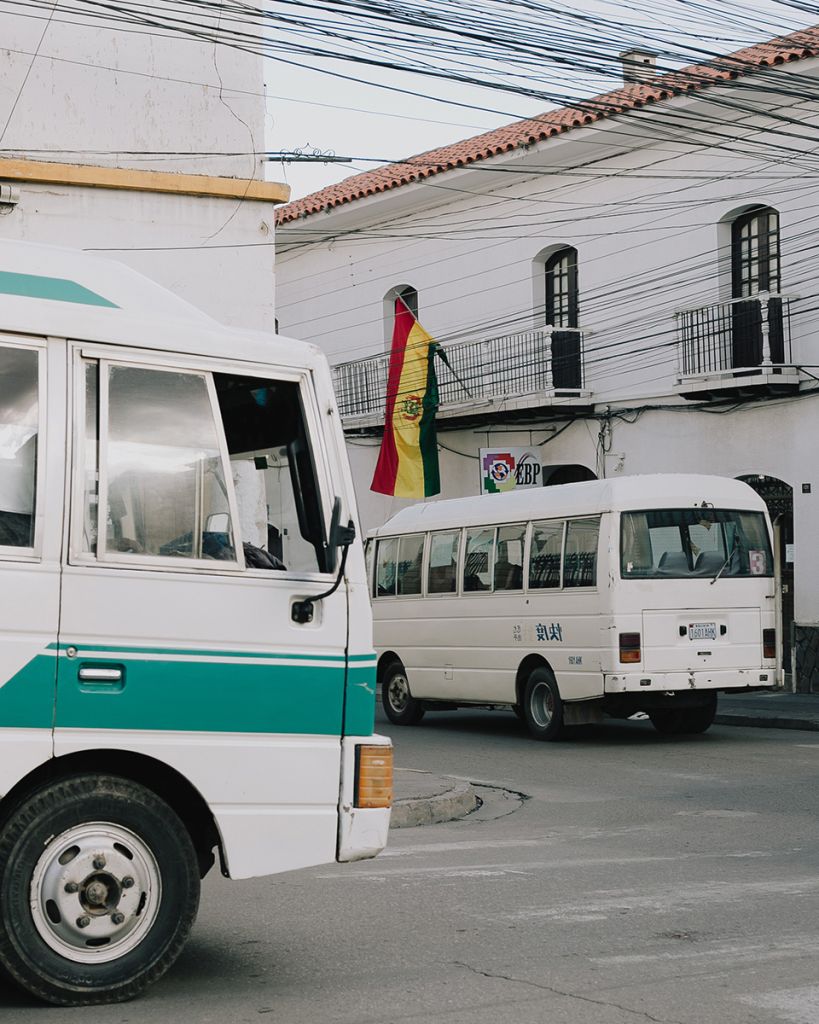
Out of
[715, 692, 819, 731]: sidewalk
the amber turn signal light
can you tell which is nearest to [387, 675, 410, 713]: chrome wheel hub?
[715, 692, 819, 731]: sidewalk

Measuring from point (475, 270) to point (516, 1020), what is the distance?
24265 mm

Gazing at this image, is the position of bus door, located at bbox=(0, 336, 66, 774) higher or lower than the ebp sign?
lower

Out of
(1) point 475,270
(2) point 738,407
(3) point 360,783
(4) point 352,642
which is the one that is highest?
(1) point 475,270

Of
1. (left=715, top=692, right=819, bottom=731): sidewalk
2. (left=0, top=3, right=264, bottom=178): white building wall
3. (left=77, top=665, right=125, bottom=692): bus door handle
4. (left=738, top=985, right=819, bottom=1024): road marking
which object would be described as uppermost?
(left=0, top=3, right=264, bottom=178): white building wall

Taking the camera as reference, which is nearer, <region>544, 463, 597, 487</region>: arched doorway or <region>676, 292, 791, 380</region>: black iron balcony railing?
<region>676, 292, 791, 380</region>: black iron balcony railing

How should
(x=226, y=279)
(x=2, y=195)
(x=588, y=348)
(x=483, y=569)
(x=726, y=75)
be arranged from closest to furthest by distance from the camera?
(x=2, y=195), (x=226, y=279), (x=483, y=569), (x=726, y=75), (x=588, y=348)

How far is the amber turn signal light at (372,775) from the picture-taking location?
6129 millimetres

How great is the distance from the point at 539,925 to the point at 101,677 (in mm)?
2606

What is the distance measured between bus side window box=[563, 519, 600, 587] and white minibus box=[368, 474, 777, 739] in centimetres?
2

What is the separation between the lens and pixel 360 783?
6133mm

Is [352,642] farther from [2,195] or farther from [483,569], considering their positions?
[483,569]

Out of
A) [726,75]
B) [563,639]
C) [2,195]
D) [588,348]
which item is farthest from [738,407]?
[2,195]

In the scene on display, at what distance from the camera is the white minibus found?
1602 centimetres

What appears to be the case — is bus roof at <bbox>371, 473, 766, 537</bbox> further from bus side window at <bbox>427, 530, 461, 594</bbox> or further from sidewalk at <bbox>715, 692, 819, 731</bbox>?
sidewalk at <bbox>715, 692, 819, 731</bbox>
